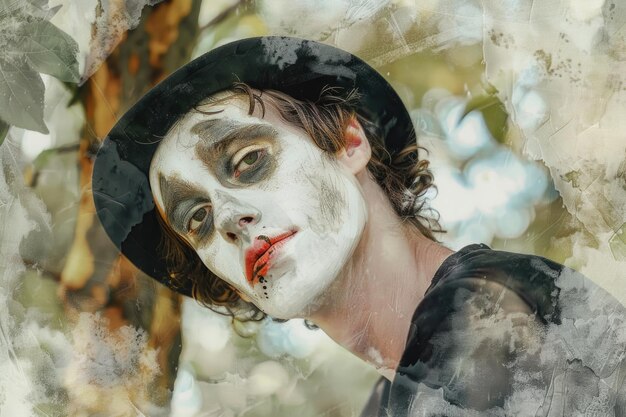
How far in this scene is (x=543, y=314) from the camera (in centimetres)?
174

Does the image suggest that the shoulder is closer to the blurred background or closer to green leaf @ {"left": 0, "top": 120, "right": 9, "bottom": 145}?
the blurred background

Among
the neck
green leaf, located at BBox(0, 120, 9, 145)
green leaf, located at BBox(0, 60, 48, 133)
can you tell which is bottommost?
the neck

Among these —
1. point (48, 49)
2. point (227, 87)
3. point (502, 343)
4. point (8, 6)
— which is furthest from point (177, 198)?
point (502, 343)

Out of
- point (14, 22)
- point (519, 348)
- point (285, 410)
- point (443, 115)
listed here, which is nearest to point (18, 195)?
point (14, 22)

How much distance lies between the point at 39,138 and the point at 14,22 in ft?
1.00

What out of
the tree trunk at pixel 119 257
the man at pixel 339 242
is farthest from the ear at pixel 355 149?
the tree trunk at pixel 119 257

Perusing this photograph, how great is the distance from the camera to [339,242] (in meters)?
1.75

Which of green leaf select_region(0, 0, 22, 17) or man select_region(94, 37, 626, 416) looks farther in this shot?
green leaf select_region(0, 0, 22, 17)

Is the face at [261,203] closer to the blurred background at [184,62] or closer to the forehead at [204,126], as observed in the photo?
the forehead at [204,126]

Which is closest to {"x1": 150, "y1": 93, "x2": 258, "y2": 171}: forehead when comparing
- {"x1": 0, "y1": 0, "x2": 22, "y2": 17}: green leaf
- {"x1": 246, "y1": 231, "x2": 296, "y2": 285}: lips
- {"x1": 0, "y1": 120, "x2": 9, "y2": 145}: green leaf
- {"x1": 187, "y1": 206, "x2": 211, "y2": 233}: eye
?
{"x1": 187, "y1": 206, "x2": 211, "y2": 233}: eye

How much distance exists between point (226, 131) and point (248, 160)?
0.09 metres

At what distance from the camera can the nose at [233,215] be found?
1736 millimetres

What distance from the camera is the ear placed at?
71.9 inches

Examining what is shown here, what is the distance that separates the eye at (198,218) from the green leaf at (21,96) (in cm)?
46
